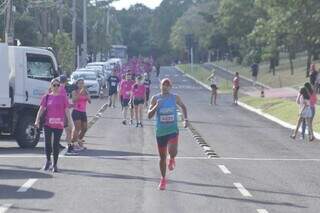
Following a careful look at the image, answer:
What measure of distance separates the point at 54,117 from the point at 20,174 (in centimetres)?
134

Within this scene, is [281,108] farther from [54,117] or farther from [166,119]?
[166,119]

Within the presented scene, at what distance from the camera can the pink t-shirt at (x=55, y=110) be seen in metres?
17.5

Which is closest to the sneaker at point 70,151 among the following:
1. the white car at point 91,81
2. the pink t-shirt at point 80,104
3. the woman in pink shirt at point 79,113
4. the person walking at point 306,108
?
the woman in pink shirt at point 79,113

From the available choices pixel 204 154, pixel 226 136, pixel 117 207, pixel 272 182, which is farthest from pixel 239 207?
pixel 226 136

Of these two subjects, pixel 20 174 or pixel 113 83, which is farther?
pixel 113 83

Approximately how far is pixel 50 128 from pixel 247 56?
7390cm

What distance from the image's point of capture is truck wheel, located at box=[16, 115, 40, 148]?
2269 cm

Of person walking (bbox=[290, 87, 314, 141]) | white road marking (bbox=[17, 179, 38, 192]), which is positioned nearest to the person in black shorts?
person walking (bbox=[290, 87, 314, 141])

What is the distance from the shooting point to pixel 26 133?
2283cm

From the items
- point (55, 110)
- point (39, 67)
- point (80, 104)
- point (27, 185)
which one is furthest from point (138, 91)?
point (27, 185)

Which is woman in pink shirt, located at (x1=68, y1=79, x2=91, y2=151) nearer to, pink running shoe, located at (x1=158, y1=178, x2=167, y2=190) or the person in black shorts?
pink running shoe, located at (x1=158, y1=178, x2=167, y2=190)

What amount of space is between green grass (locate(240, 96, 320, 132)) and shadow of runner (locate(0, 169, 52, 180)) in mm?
14414

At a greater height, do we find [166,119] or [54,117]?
[166,119]

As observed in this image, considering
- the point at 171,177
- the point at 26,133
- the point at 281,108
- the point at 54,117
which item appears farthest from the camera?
the point at 281,108
